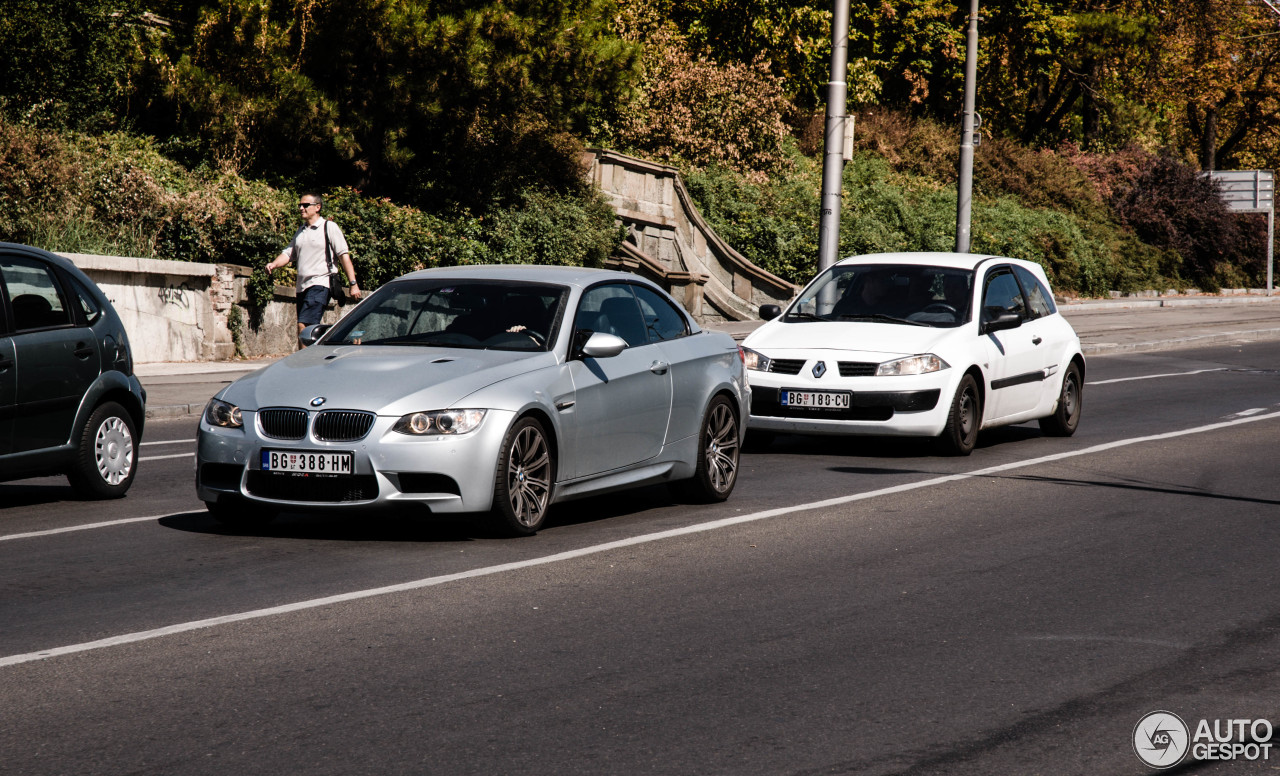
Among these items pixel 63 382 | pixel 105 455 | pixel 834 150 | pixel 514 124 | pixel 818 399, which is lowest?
pixel 105 455

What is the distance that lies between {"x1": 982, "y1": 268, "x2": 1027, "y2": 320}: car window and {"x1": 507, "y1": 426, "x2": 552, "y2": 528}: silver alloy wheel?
5946mm

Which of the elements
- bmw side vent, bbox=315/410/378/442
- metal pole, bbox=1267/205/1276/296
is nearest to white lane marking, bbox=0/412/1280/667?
bmw side vent, bbox=315/410/378/442

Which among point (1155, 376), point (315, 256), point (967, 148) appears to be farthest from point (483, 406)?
point (967, 148)

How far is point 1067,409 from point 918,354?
8.73 ft

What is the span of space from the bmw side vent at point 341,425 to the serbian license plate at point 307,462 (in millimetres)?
99

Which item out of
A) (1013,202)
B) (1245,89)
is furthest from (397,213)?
(1245,89)

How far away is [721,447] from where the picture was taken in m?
10.4

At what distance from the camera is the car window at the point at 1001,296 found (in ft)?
44.5

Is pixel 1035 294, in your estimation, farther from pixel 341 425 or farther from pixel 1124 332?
pixel 1124 332

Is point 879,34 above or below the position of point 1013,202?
above

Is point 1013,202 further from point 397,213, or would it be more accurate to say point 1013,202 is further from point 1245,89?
point 397,213

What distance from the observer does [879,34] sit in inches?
1725

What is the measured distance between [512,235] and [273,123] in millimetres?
4259

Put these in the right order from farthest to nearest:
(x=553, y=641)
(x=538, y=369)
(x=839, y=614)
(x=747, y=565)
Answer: (x=538, y=369) < (x=747, y=565) < (x=839, y=614) < (x=553, y=641)
